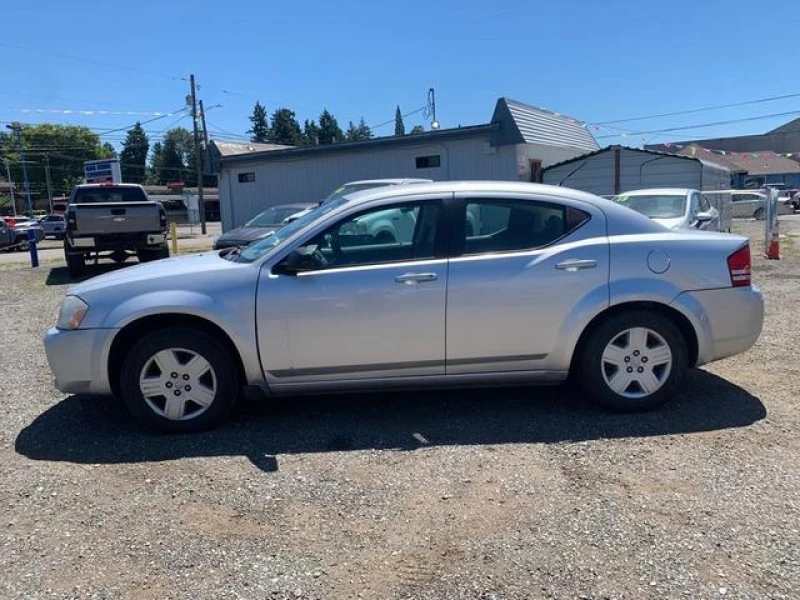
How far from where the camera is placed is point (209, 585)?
2.71 meters

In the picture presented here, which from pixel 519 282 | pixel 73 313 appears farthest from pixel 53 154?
pixel 519 282

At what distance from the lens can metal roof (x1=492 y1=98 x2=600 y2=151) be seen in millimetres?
18469

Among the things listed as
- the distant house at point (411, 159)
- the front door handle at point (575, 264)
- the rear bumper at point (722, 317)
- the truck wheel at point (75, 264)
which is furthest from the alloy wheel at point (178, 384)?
the distant house at point (411, 159)

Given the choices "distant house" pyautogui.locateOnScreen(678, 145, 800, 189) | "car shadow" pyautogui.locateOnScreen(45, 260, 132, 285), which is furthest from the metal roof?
"distant house" pyautogui.locateOnScreen(678, 145, 800, 189)

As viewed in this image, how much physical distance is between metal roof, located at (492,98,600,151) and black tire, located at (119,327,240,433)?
15674 mm

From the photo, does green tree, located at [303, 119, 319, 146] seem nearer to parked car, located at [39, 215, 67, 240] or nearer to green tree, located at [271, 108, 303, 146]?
green tree, located at [271, 108, 303, 146]

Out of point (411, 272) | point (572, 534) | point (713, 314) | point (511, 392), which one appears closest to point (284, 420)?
point (411, 272)

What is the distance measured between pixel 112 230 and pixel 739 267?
40.0ft

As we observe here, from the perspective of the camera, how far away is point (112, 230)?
44.0 ft

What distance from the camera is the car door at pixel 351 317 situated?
4.20 meters

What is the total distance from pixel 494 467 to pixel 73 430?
2.87m

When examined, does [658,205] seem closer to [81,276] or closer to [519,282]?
[519,282]

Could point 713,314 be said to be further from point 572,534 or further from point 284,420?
point 284,420

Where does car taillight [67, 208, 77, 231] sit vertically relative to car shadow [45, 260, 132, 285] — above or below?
above
